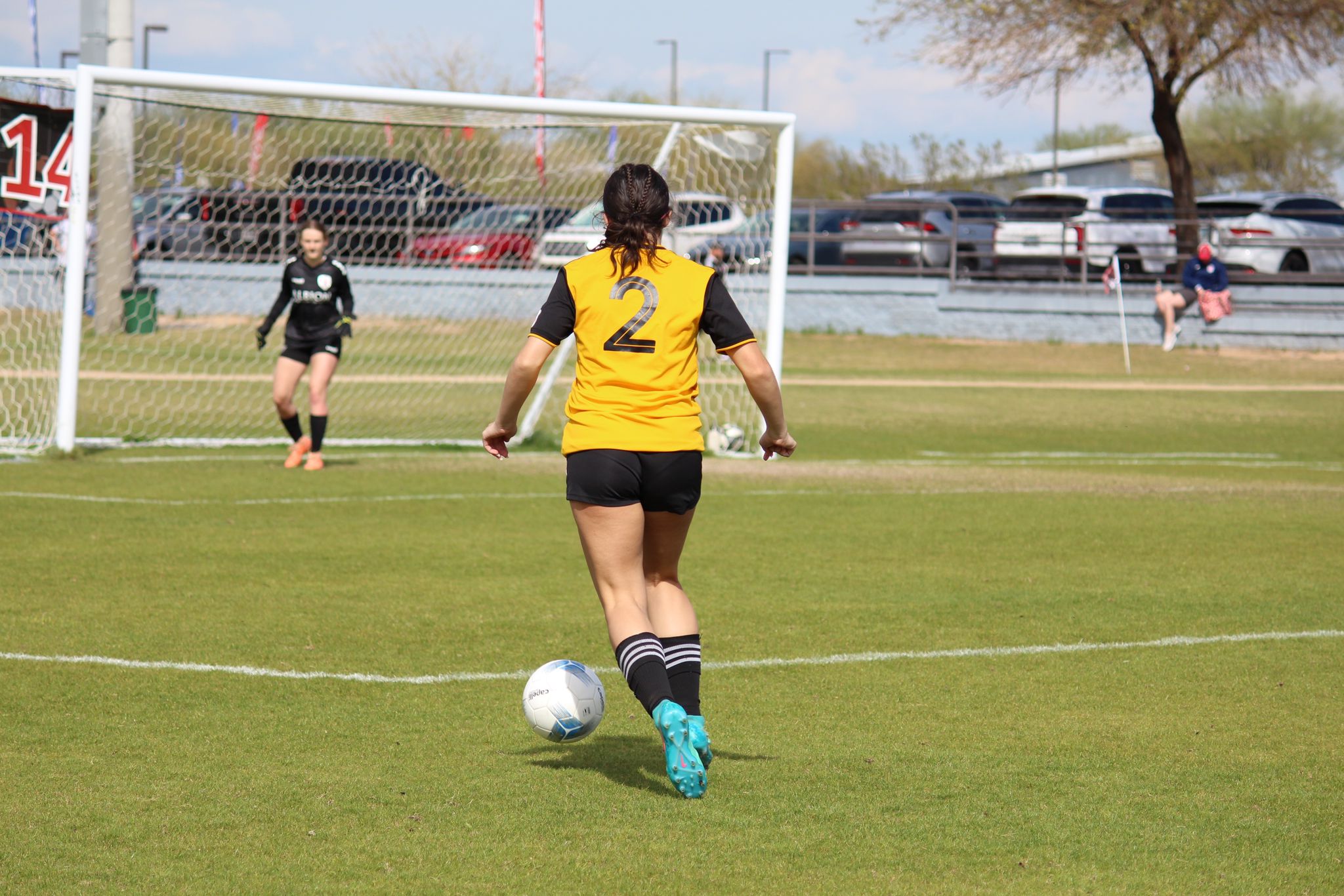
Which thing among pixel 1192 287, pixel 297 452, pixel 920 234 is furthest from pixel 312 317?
pixel 920 234

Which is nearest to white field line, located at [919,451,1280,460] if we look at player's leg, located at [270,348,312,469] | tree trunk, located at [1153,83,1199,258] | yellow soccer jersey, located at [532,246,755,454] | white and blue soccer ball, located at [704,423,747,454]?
white and blue soccer ball, located at [704,423,747,454]

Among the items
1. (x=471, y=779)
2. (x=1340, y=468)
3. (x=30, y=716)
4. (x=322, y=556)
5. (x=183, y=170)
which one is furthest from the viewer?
(x=183, y=170)

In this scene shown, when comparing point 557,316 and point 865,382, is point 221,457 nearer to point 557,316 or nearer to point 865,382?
point 557,316

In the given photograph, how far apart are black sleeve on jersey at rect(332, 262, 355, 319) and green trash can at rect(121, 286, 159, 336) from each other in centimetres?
458

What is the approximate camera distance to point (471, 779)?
14.9ft

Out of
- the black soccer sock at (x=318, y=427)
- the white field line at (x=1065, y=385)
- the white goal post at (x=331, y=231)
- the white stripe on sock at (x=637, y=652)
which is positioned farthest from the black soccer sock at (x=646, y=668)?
the white field line at (x=1065, y=385)

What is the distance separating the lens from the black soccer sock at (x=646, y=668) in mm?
4367

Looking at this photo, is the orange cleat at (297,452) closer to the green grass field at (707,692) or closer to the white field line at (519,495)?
the green grass field at (707,692)

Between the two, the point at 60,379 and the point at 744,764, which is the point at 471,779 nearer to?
the point at 744,764

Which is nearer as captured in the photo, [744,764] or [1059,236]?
[744,764]

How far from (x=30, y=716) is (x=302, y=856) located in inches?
69.2

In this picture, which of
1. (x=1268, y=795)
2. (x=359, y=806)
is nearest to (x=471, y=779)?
(x=359, y=806)

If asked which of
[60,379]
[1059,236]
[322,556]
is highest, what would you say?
[1059,236]

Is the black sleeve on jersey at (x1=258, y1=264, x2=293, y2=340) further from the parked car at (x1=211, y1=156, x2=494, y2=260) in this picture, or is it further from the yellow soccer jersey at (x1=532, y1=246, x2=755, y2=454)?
the yellow soccer jersey at (x1=532, y1=246, x2=755, y2=454)
